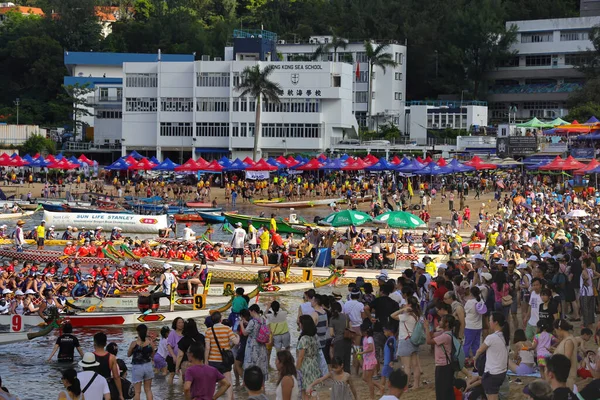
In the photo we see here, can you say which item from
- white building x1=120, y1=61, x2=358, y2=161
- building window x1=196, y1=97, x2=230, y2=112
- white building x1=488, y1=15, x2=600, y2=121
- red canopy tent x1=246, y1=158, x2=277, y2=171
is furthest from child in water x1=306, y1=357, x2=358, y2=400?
white building x1=488, y1=15, x2=600, y2=121

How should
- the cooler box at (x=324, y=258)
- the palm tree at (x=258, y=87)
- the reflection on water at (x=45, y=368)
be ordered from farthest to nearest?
the palm tree at (x=258, y=87) → the cooler box at (x=324, y=258) → the reflection on water at (x=45, y=368)

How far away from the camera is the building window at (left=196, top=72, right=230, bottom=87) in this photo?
91.7 m

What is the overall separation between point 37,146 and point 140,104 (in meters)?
10.6

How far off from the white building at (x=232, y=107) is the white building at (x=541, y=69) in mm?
20728

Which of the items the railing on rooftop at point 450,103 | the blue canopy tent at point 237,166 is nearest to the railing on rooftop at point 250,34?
the railing on rooftop at point 450,103

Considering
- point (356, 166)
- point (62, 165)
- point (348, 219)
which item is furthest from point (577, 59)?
point (348, 219)

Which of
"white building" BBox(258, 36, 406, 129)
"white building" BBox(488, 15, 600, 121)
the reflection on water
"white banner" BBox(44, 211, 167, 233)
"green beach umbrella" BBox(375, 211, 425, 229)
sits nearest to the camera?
the reflection on water

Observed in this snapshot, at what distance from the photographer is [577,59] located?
4072 inches

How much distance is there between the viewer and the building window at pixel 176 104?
92562 millimetres

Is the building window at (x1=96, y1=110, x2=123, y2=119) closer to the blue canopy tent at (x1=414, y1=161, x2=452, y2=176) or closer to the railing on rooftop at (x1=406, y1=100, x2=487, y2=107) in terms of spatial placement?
the railing on rooftop at (x1=406, y1=100, x2=487, y2=107)

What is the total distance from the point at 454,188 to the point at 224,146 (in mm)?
30227

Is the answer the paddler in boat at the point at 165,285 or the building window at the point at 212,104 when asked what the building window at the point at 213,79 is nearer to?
the building window at the point at 212,104

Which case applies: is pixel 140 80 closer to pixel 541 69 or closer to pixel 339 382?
pixel 541 69

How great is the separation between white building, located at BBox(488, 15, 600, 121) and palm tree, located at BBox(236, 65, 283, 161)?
2841cm
